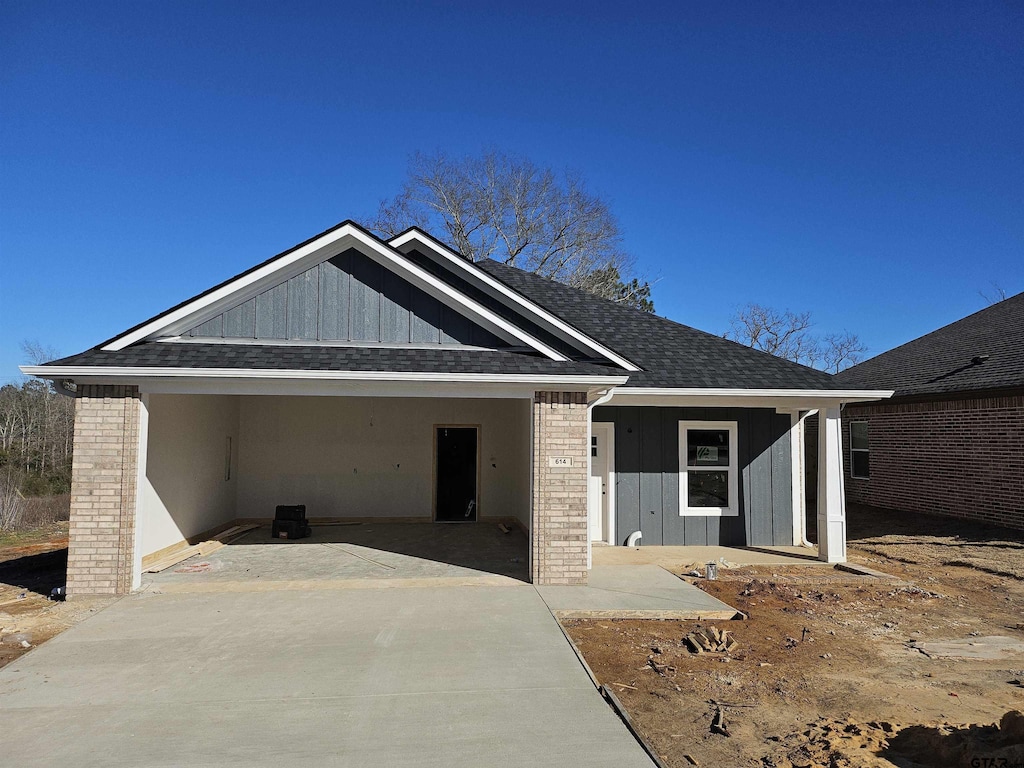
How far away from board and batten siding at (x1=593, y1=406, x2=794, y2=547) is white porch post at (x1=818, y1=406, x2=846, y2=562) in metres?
1.20

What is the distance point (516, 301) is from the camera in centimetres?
1025

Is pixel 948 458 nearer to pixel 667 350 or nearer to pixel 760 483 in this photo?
pixel 760 483

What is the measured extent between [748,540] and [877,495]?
284 inches

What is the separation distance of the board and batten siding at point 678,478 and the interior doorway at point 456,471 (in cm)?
421

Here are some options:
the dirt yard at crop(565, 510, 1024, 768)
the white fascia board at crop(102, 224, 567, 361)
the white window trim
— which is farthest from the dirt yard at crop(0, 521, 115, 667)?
the white window trim

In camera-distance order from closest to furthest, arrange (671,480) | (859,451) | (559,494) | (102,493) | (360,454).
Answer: (102,493) → (559,494) → (671,480) → (360,454) → (859,451)

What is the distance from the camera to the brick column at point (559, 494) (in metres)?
8.80

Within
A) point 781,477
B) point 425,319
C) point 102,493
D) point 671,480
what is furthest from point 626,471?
point 102,493

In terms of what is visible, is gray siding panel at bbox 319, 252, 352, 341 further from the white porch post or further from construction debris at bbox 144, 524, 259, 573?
the white porch post

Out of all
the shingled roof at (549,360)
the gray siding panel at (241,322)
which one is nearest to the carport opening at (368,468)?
the shingled roof at (549,360)

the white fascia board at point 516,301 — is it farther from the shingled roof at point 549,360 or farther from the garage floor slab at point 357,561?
the garage floor slab at point 357,561

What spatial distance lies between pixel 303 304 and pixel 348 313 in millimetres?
629

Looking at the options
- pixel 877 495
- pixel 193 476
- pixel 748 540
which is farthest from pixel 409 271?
pixel 877 495

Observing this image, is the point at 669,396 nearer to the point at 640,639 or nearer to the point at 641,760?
the point at 640,639
